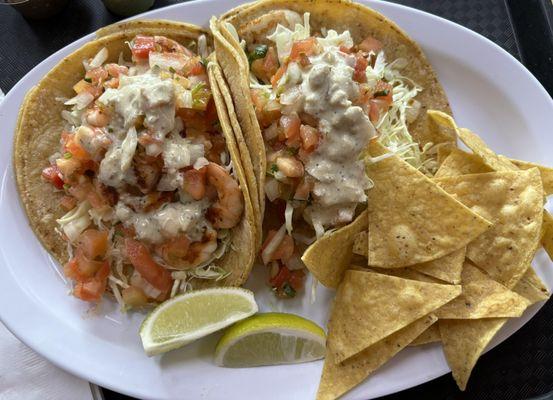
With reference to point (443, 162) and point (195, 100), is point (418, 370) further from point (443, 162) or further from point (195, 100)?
point (195, 100)

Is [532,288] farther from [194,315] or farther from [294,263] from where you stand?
[194,315]

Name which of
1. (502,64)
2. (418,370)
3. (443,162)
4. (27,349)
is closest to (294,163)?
(443,162)

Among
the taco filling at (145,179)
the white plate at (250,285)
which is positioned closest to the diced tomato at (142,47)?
the taco filling at (145,179)

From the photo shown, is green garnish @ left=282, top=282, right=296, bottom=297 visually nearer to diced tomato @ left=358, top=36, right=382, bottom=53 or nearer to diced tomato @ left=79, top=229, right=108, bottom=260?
diced tomato @ left=79, top=229, right=108, bottom=260

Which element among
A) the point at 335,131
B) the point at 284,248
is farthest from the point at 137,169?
the point at 335,131

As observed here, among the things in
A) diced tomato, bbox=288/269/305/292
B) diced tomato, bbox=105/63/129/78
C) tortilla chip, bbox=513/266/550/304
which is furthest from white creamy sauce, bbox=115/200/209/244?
tortilla chip, bbox=513/266/550/304
